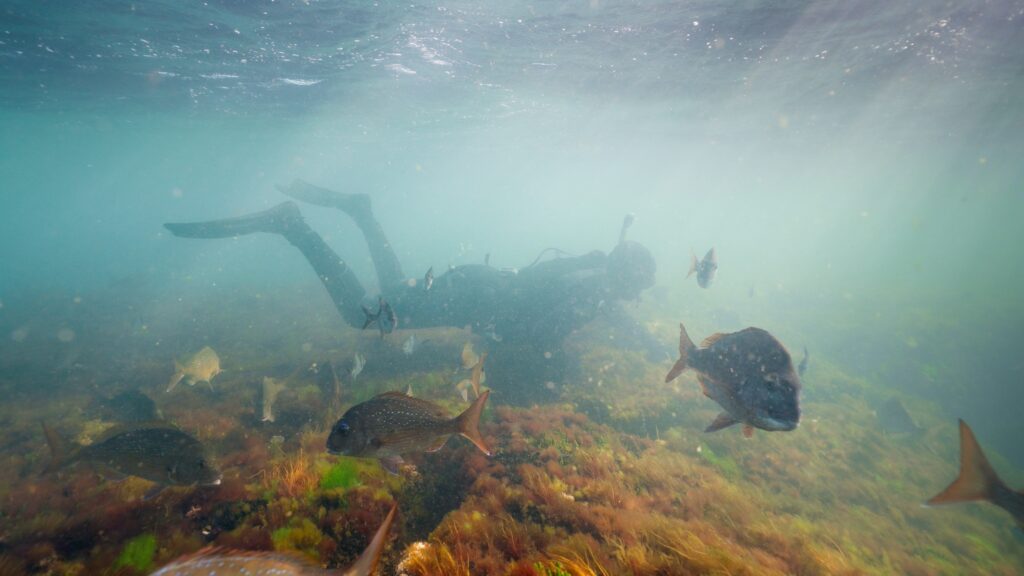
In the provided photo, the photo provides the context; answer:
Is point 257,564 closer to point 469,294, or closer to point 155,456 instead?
point 155,456

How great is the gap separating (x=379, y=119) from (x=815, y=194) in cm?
8942

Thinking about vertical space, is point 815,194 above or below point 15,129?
below

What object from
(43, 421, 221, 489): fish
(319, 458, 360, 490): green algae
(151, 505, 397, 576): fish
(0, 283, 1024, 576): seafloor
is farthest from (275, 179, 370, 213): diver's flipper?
(151, 505, 397, 576): fish

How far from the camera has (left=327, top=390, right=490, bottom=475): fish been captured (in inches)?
147

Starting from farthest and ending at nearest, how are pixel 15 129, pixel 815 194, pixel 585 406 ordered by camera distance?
pixel 815 194
pixel 15 129
pixel 585 406

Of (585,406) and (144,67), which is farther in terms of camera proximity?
(144,67)

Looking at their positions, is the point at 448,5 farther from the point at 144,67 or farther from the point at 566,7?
the point at 144,67

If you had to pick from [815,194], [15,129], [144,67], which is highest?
[144,67]

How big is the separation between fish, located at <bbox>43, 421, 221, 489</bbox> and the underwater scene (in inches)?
1.2

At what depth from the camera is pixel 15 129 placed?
123ft

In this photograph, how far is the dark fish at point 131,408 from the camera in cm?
1020

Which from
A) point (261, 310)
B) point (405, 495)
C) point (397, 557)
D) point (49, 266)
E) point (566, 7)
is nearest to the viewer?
point (397, 557)

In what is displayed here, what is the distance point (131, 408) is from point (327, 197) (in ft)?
47.4

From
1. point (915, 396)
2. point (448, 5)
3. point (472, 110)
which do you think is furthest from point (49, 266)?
point (915, 396)
